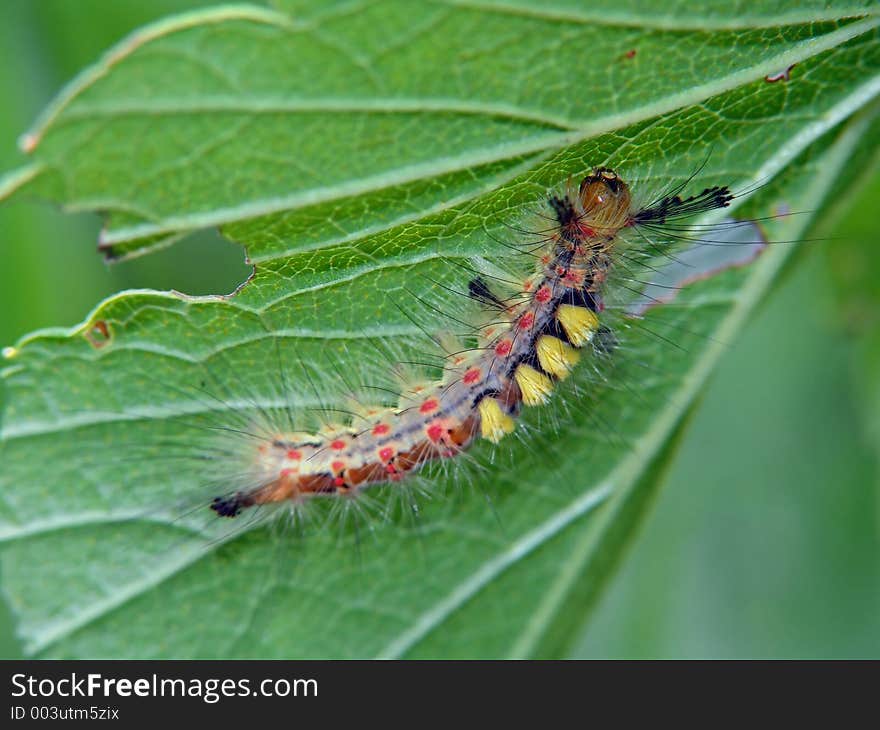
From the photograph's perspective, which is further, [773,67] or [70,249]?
[70,249]

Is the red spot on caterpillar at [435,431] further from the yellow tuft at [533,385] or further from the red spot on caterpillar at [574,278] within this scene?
the red spot on caterpillar at [574,278]

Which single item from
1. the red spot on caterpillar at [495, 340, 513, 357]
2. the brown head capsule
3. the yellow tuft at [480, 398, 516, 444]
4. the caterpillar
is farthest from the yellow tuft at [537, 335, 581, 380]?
the brown head capsule

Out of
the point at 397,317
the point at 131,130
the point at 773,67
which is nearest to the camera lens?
the point at 131,130

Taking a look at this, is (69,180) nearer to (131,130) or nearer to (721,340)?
(131,130)

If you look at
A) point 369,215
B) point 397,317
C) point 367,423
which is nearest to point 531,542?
point 367,423

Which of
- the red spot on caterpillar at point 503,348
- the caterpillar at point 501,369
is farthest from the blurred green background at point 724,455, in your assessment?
the red spot on caterpillar at point 503,348

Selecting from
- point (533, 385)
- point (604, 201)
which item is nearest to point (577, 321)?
point (533, 385)
